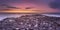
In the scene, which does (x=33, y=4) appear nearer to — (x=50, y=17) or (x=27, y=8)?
(x=27, y=8)

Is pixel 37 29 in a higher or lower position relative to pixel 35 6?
lower

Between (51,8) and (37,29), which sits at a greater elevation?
(51,8)

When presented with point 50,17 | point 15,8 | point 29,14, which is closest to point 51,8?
point 50,17

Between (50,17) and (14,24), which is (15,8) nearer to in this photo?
(14,24)

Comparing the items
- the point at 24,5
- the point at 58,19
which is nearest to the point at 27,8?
the point at 24,5

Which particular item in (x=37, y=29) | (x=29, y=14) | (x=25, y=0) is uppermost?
(x=25, y=0)
